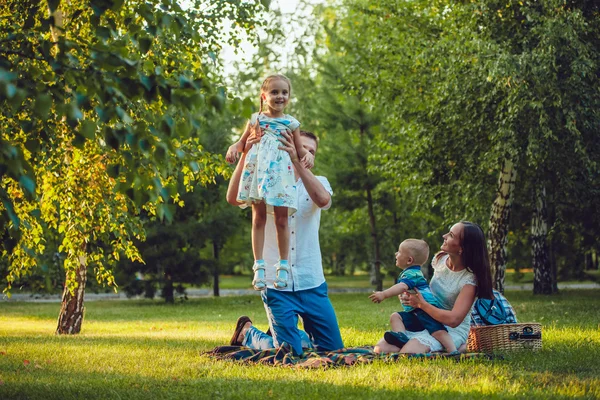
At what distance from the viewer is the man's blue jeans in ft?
21.8

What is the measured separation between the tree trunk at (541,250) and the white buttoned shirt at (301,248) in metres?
13.5

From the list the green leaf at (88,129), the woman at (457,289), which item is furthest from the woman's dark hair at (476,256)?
the green leaf at (88,129)

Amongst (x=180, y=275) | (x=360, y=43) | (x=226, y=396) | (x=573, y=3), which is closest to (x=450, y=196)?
(x=573, y=3)

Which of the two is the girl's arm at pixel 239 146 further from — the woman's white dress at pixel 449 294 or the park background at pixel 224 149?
the woman's white dress at pixel 449 294

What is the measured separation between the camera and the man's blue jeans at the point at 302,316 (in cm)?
663

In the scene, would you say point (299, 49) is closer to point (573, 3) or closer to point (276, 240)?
point (573, 3)

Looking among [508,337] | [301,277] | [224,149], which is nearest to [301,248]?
[301,277]

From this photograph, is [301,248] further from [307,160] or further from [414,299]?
[414,299]

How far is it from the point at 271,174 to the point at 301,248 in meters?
0.81

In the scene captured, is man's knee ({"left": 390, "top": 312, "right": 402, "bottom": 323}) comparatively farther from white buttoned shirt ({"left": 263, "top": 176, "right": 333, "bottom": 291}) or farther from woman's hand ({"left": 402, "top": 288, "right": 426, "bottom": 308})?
white buttoned shirt ({"left": 263, "top": 176, "right": 333, "bottom": 291})

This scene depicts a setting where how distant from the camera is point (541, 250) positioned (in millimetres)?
21516

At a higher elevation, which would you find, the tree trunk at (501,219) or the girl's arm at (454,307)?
the tree trunk at (501,219)

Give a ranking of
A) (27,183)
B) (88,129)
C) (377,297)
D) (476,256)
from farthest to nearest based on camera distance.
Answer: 1. (476,256)
2. (377,297)
3. (88,129)
4. (27,183)

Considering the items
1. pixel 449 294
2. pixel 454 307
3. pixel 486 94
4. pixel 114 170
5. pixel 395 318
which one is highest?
pixel 486 94
